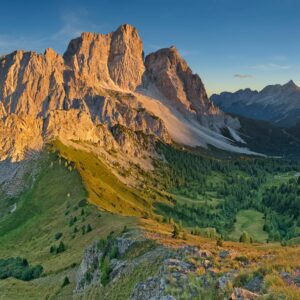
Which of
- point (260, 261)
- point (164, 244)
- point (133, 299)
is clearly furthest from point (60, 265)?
point (260, 261)

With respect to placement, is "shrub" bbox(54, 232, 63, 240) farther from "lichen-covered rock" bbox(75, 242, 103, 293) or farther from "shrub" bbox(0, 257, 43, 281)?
"lichen-covered rock" bbox(75, 242, 103, 293)

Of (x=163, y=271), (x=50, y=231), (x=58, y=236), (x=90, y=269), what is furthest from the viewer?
(x=50, y=231)

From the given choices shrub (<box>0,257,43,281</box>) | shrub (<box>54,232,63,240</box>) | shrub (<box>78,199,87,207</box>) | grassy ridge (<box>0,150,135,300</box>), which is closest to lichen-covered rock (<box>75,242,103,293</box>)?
grassy ridge (<box>0,150,135,300</box>)

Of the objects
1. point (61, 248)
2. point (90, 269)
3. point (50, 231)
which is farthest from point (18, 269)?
point (90, 269)

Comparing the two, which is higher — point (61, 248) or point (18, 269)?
point (61, 248)

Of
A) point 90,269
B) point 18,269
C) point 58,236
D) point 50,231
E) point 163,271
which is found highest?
point 163,271

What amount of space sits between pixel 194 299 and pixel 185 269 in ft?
19.5

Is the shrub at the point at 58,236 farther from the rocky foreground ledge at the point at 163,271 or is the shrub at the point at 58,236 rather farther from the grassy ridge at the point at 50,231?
the rocky foreground ledge at the point at 163,271

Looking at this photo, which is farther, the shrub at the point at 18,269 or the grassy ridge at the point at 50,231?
the shrub at the point at 18,269

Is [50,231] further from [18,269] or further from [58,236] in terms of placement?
[18,269]

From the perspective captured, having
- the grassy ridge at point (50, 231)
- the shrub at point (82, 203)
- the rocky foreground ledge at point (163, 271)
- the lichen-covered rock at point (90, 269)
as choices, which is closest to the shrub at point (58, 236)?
the grassy ridge at point (50, 231)

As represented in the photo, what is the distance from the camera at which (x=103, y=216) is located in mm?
120438

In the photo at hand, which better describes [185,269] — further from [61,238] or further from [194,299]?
[61,238]

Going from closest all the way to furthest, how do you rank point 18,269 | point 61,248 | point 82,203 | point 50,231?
point 18,269, point 61,248, point 50,231, point 82,203
